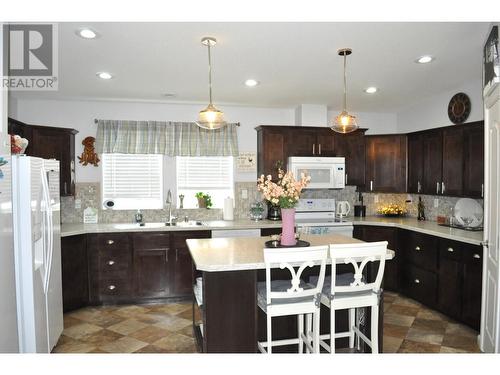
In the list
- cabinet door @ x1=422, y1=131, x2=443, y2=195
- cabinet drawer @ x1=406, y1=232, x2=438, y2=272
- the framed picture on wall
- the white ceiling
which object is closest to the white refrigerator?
the white ceiling

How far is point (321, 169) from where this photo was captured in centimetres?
515

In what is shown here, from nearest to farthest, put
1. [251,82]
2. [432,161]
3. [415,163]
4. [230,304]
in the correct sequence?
[230,304] → [251,82] → [432,161] → [415,163]

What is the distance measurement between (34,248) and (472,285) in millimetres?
3865

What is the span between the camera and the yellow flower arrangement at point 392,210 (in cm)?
545

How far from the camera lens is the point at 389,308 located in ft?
14.0

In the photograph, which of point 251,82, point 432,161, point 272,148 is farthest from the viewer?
point 272,148

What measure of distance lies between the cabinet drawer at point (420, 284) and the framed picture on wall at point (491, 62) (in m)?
2.23

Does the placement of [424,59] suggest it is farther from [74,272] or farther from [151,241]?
[74,272]

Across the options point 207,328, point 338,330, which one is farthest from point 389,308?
point 207,328

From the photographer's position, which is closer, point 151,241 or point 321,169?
point 151,241

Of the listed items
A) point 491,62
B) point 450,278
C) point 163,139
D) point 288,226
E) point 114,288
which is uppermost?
point 491,62

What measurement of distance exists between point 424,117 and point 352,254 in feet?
12.0

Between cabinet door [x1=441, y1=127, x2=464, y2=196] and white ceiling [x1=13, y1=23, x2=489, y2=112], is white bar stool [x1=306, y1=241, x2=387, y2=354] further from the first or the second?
cabinet door [x1=441, y1=127, x2=464, y2=196]

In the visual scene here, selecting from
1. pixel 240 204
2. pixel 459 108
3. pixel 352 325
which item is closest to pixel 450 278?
pixel 352 325
